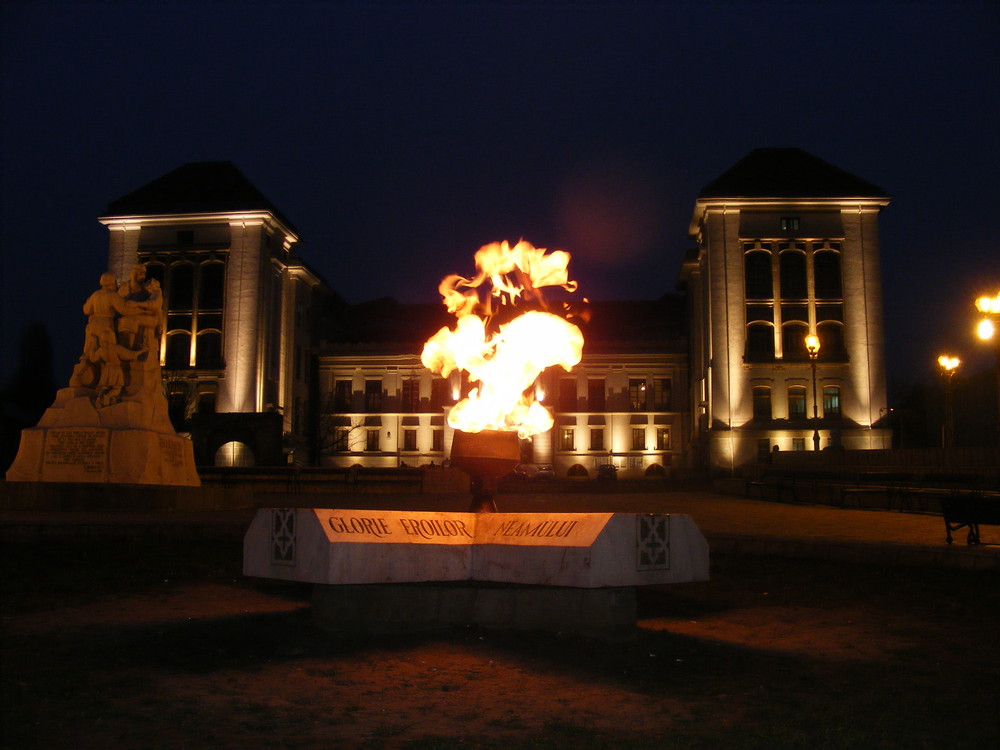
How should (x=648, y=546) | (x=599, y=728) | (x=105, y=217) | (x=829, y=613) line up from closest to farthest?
(x=599, y=728) → (x=648, y=546) → (x=829, y=613) → (x=105, y=217)

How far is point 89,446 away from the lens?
19.1 metres

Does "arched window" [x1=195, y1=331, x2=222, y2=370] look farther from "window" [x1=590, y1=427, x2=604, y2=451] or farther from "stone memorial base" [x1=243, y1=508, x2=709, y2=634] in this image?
"stone memorial base" [x1=243, y1=508, x2=709, y2=634]

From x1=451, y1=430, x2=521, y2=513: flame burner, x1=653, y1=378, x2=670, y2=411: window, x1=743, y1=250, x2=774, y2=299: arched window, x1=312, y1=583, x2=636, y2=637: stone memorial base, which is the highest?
x1=743, y1=250, x2=774, y2=299: arched window

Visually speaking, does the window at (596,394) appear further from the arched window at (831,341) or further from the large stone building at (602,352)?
the arched window at (831,341)

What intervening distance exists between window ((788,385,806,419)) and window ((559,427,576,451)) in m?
19.5

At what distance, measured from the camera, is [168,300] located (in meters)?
64.6

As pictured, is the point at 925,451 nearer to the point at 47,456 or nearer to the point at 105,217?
the point at 47,456

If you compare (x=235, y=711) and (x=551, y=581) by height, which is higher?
(x=551, y=581)

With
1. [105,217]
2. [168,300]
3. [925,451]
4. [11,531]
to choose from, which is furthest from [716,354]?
[11,531]

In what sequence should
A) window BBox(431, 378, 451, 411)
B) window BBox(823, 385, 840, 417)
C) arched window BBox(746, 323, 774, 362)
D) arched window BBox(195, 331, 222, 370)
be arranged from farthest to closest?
window BBox(431, 378, 451, 411)
arched window BBox(195, 331, 222, 370)
arched window BBox(746, 323, 774, 362)
window BBox(823, 385, 840, 417)

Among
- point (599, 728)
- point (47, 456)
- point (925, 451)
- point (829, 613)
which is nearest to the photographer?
point (599, 728)

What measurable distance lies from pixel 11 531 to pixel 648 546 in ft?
32.3

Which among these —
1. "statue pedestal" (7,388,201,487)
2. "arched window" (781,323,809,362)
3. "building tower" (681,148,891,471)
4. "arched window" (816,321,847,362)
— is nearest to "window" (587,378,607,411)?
"building tower" (681,148,891,471)

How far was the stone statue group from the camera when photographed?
19812 mm
